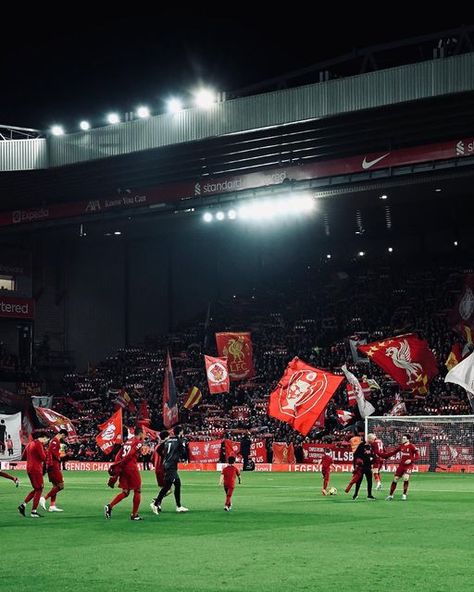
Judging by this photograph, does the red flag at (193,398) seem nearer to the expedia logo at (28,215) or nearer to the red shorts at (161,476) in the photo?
the expedia logo at (28,215)

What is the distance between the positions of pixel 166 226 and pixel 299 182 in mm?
A: 16124

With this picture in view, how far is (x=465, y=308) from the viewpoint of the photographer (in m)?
50.0

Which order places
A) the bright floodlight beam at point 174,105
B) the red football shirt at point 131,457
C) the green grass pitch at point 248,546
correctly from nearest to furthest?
the green grass pitch at point 248,546
the red football shirt at point 131,457
the bright floodlight beam at point 174,105

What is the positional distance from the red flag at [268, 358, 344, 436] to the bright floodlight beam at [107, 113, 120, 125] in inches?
648

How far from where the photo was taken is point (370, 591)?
1109 cm

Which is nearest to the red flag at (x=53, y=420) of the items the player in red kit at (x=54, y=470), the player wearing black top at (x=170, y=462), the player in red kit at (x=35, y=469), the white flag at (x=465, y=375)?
the white flag at (x=465, y=375)

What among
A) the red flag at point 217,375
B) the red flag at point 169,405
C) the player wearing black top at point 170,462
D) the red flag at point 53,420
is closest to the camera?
the player wearing black top at point 170,462

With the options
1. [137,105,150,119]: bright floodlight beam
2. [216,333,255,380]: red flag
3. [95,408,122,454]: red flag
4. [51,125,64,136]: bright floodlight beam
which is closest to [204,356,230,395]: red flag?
[216,333,255,380]: red flag

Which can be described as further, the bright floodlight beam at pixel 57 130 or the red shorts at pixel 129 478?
the bright floodlight beam at pixel 57 130

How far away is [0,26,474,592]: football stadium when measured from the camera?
655 inches

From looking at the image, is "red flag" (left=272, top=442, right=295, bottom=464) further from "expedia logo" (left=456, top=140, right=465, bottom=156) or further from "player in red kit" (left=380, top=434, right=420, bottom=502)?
"player in red kit" (left=380, top=434, right=420, bottom=502)

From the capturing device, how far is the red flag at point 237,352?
179 feet

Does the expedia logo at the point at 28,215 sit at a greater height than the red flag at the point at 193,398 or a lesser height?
greater

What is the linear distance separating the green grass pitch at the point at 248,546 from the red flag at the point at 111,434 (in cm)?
1763
